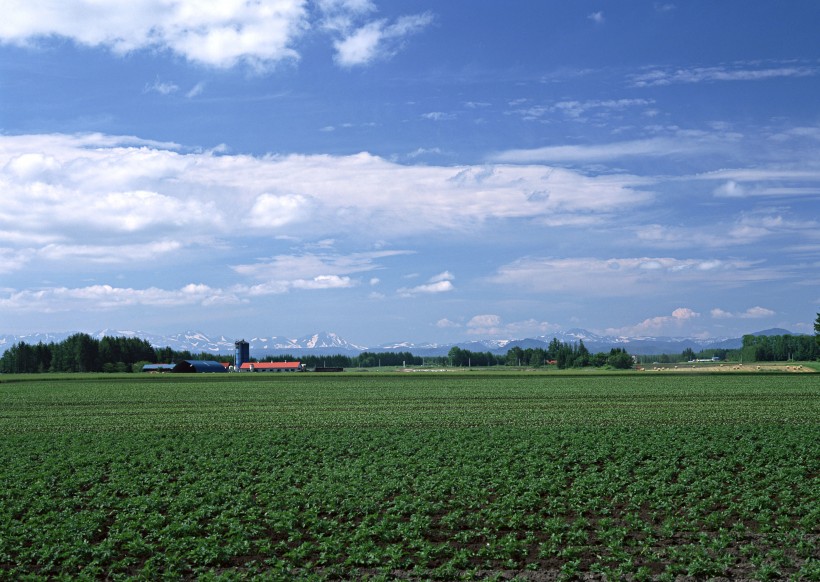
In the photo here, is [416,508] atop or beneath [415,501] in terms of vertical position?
beneath

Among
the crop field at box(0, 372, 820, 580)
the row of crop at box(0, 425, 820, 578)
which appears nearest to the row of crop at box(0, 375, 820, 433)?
the crop field at box(0, 372, 820, 580)

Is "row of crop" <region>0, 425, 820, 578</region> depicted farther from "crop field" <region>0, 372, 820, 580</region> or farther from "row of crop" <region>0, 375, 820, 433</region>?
"row of crop" <region>0, 375, 820, 433</region>

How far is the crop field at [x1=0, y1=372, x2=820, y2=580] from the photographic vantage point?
18.1 metres

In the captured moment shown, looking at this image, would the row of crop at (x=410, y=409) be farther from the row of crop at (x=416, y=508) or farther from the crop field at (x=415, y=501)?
the row of crop at (x=416, y=508)

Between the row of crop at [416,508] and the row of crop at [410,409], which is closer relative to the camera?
the row of crop at [416,508]

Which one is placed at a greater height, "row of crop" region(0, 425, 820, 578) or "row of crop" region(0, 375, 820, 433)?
"row of crop" region(0, 375, 820, 433)

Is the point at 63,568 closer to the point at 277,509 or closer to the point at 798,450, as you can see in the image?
the point at 277,509

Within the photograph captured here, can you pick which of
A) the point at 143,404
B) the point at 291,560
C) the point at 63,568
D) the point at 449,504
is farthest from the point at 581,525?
the point at 143,404

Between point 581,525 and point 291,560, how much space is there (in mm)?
7743

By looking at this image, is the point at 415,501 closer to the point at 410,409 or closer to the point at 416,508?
the point at 416,508

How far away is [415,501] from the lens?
75.0 feet

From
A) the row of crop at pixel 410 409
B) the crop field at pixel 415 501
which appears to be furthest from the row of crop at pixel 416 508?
the row of crop at pixel 410 409

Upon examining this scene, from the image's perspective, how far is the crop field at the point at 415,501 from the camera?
18125 mm

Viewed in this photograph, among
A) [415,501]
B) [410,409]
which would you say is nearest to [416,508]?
[415,501]
